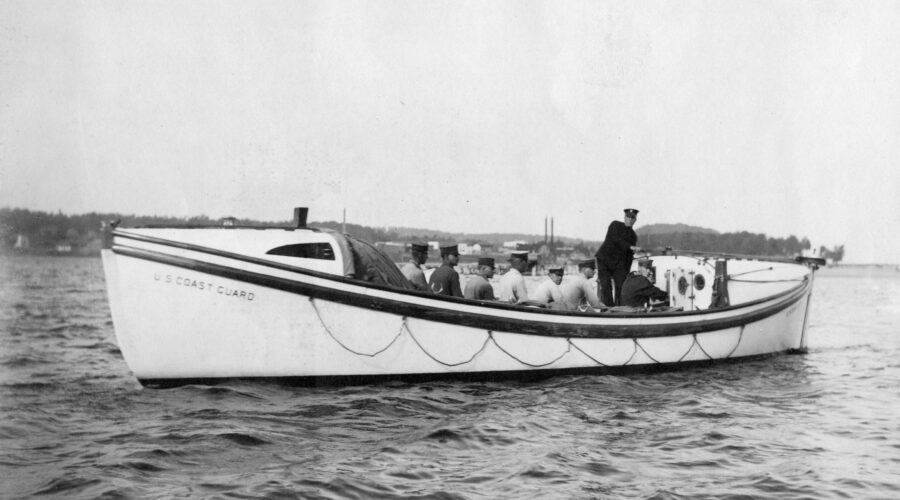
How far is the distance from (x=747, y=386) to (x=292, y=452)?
741 centimetres

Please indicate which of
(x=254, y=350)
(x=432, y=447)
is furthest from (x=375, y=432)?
(x=254, y=350)

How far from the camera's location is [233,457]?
686cm

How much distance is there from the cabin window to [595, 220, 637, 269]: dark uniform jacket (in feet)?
16.8

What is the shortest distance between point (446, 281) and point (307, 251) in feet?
7.52

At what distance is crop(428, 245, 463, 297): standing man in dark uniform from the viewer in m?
11.2

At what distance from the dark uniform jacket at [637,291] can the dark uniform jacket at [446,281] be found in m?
3.04

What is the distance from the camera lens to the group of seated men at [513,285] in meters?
11.3

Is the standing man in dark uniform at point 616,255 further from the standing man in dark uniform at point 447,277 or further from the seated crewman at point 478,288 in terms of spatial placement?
the standing man in dark uniform at point 447,277

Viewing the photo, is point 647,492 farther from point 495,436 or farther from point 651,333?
point 651,333

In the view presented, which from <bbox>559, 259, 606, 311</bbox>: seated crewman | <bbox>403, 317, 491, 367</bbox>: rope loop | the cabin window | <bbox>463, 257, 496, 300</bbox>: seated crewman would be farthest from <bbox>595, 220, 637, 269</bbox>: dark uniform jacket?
the cabin window

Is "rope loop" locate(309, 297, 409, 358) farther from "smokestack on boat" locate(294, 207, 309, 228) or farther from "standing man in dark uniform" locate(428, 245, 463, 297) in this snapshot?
"standing man in dark uniform" locate(428, 245, 463, 297)

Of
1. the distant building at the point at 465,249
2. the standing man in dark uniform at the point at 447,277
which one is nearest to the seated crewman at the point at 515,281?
the standing man in dark uniform at the point at 447,277

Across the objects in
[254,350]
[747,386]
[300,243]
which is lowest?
[747,386]

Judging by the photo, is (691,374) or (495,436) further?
(691,374)
